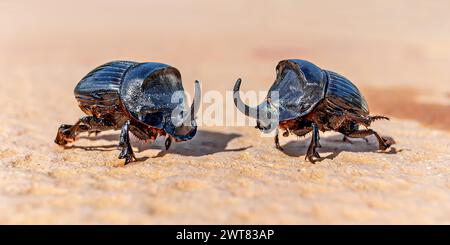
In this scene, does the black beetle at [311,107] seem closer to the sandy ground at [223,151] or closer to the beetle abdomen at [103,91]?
the sandy ground at [223,151]

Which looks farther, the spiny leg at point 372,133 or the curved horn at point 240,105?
the spiny leg at point 372,133

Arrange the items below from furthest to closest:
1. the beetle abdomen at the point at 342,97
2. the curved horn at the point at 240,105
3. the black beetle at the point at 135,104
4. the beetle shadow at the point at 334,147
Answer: the beetle shadow at the point at 334,147 < the beetle abdomen at the point at 342,97 < the black beetle at the point at 135,104 < the curved horn at the point at 240,105

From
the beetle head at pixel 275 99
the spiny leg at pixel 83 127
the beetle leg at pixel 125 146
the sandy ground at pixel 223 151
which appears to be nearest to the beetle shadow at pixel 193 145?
the sandy ground at pixel 223 151

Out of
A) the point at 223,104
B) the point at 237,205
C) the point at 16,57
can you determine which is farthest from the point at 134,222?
the point at 16,57

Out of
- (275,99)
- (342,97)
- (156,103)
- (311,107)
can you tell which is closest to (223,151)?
(275,99)

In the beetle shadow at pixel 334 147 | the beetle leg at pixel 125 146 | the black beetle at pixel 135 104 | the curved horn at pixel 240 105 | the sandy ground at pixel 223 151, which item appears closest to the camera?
the sandy ground at pixel 223 151

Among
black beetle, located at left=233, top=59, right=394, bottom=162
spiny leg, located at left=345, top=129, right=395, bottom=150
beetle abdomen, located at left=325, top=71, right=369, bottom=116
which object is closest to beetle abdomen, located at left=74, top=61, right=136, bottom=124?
black beetle, located at left=233, top=59, right=394, bottom=162

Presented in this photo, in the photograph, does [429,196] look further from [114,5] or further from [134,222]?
[114,5]

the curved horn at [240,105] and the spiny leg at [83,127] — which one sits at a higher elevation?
the curved horn at [240,105]
